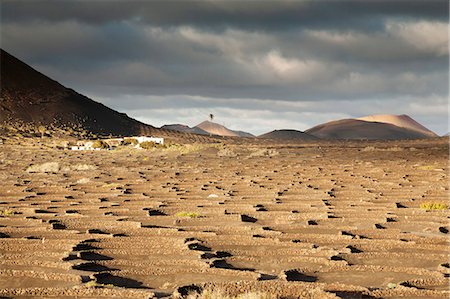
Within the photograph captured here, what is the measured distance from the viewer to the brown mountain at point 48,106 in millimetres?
88500

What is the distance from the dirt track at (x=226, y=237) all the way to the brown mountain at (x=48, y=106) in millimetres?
67913

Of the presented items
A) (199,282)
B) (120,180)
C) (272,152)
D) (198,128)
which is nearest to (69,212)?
(199,282)

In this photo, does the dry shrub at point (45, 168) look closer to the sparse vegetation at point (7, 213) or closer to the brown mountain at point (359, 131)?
the sparse vegetation at point (7, 213)

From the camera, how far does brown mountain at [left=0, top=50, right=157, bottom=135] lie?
88500 millimetres

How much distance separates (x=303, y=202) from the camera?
16.5 meters

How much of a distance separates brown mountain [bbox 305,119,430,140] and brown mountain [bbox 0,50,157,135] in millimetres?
62172

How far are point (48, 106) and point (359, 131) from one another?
85473 mm

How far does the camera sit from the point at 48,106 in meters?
94.8

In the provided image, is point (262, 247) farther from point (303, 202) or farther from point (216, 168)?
point (216, 168)

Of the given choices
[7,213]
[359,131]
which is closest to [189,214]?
[7,213]

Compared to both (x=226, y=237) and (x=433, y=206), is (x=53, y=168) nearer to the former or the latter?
(x=433, y=206)

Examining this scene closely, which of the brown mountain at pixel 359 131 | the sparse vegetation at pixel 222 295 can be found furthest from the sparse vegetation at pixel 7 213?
the brown mountain at pixel 359 131

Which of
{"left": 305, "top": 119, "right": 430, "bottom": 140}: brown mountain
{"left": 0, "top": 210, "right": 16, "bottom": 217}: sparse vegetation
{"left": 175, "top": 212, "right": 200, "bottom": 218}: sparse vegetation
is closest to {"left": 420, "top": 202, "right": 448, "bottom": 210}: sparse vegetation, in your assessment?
{"left": 175, "top": 212, "right": 200, "bottom": 218}: sparse vegetation

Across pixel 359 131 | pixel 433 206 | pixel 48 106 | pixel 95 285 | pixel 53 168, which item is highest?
pixel 48 106
